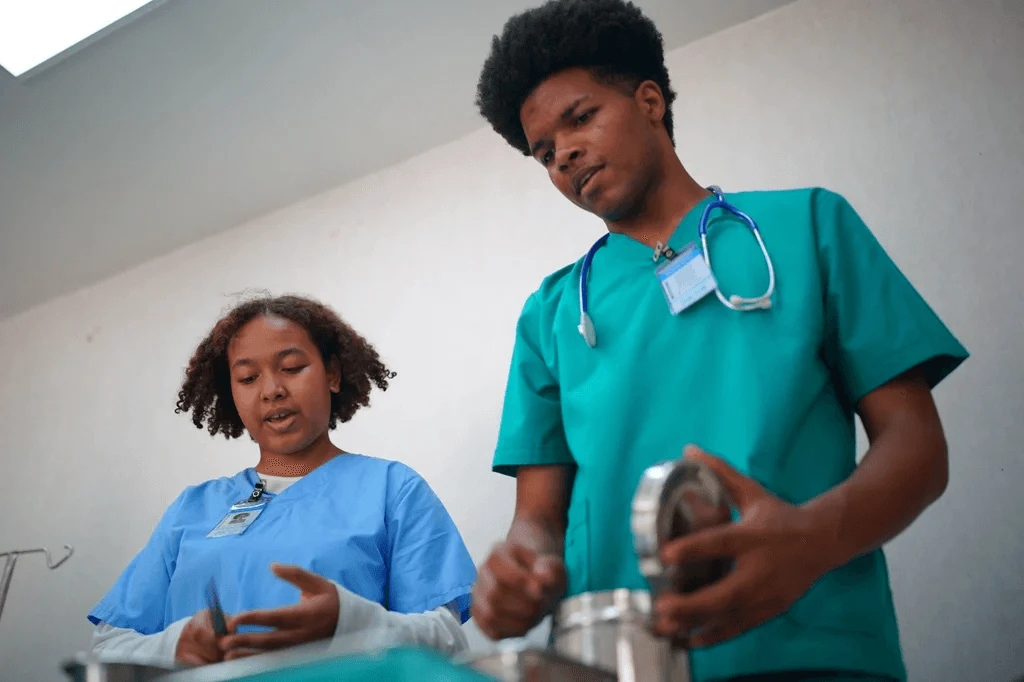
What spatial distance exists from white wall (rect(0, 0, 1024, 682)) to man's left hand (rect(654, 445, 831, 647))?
761mm

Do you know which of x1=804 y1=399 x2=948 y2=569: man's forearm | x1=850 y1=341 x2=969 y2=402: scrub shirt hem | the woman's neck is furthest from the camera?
the woman's neck

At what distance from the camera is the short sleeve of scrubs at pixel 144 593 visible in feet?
4.66

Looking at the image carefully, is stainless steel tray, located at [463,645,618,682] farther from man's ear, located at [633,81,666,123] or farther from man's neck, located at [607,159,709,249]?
man's ear, located at [633,81,666,123]

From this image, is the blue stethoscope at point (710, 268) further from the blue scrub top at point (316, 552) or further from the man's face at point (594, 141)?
the blue scrub top at point (316, 552)

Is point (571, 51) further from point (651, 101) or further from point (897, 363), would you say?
point (897, 363)

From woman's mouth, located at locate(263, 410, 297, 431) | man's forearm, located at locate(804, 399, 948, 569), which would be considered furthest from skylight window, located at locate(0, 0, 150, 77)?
man's forearm, located at locate(804, 399, 948, 569)

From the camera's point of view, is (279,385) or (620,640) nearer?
(620,640)

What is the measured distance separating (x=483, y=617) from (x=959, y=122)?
4.13 ft

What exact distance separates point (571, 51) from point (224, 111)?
113 cm

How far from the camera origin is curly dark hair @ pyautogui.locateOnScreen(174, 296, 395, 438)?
1740mm

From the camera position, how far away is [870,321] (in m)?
0.98

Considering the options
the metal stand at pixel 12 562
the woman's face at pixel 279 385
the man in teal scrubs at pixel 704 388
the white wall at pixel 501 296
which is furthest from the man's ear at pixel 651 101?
the metal stand at pixel 12 562

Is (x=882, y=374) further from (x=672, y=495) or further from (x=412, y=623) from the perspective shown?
(x=412, y=623)

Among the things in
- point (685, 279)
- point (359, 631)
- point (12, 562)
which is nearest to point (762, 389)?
point (685, 279)
